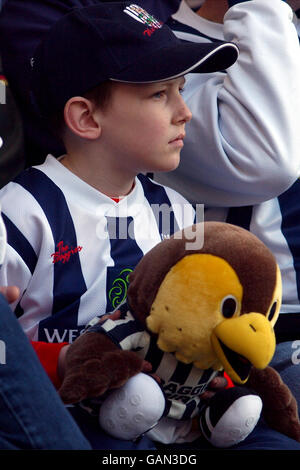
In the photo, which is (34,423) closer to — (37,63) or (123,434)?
(123,434)

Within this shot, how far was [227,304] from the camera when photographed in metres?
0.91

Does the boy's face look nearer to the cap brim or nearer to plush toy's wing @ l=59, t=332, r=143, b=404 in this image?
the cap brim

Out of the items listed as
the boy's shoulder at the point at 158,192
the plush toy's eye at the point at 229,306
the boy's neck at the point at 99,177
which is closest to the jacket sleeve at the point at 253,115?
the boy's shoulder at the point at 158,192

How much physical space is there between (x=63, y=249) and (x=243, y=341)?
41 centimetres

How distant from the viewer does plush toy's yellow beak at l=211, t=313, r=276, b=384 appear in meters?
0.88

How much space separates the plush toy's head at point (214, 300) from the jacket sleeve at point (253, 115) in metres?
0.38

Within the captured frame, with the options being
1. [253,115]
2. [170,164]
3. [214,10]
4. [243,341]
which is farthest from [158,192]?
[243,341]

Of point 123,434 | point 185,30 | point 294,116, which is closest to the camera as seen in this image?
point 123,434

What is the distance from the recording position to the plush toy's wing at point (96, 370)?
92cm

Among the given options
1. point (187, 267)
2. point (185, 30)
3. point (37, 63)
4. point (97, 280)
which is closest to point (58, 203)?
point (97, 280)

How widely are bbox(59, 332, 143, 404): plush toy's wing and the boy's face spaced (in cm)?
40

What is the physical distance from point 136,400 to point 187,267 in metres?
0.18

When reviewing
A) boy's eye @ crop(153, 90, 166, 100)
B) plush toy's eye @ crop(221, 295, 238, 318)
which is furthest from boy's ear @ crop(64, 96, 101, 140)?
plush toy's eye @ crop(221, 295, 238, 318)

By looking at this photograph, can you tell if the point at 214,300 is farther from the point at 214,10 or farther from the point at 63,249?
the point at 214,10
